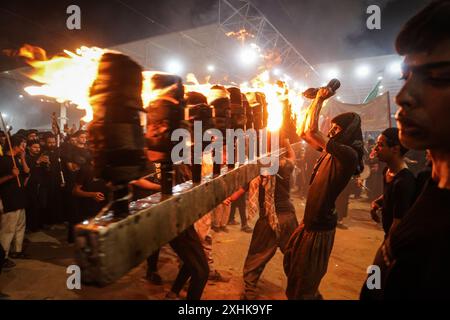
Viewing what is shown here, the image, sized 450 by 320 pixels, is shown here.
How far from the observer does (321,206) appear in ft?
12.1

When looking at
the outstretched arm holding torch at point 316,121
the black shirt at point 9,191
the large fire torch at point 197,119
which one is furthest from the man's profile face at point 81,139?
the large fire torch at point 197,119

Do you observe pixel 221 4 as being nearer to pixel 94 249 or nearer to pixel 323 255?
pixel 323 255

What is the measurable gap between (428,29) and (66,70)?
1904mm

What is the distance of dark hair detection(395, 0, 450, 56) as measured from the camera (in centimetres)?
124

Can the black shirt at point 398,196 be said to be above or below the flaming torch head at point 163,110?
below

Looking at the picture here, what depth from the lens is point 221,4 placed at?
12.8 m

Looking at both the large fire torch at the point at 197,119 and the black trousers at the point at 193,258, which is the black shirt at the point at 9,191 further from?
the large fire torch at the point at 197,119

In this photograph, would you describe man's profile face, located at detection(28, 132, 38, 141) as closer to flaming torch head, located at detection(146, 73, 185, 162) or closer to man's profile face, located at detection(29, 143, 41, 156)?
man's profile face, located at detection(29, 143, 41, 156)

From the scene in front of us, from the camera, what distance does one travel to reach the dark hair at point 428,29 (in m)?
1.24

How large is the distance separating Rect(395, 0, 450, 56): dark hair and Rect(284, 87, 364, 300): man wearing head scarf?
231 cm

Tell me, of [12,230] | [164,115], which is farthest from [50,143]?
[164,115]

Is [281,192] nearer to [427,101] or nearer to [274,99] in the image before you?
[274,99]

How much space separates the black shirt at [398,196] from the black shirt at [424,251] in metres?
2.07

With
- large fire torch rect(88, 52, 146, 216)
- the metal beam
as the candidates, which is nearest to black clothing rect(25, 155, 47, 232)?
the metal beam
